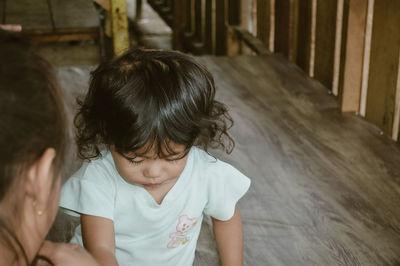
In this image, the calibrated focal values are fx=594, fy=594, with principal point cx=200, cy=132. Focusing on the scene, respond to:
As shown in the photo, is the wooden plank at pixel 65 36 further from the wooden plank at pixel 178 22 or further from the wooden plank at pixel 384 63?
the wooden plank at pixel 384 63

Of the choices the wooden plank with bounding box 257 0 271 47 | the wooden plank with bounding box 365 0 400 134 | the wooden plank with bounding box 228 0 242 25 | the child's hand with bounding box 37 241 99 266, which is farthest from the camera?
the wooden plank with bounding box 228 0 242 25

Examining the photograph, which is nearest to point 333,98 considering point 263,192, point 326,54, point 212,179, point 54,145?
point 326,54

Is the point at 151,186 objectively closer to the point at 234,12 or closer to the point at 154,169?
the point at 154,169

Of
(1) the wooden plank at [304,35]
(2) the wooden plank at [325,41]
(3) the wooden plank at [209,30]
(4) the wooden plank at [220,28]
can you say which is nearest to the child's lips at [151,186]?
(2) the wooden plank at [325,41]

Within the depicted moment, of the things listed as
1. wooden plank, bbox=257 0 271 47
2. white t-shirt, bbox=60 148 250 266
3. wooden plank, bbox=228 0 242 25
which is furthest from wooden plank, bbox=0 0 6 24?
white t-shirt, bbox=60 148 250 266

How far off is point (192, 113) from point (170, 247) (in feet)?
1.25

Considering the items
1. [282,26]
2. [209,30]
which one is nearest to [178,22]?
[209,30]

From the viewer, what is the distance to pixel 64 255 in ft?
3.57

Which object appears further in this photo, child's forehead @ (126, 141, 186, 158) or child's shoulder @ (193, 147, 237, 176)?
child's shoulder @ (193, 147, 237, 176)

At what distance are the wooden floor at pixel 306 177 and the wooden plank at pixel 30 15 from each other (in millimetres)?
1295

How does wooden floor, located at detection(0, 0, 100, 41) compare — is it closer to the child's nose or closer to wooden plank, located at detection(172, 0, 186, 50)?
wooden plank, located at detection(172, 0, 186, 50)

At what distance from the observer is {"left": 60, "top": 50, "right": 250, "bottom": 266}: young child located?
4.04ft

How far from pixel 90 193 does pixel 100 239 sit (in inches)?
4.2

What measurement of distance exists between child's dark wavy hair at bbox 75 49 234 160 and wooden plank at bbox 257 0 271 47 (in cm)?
220
